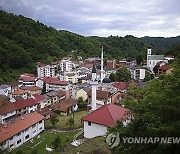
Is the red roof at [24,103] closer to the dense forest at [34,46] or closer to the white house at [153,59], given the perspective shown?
the dense forest at [34,46]

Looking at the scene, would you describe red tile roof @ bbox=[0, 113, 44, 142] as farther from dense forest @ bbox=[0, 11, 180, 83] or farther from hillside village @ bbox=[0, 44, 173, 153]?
dense forest @ bbox=[0, 11, 180, 83]

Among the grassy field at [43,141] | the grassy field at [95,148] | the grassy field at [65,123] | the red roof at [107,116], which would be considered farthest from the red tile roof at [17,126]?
the red roof at [107,116]

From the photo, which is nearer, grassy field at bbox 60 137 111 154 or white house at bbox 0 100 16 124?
grassy field at bbox 60 137 111 154

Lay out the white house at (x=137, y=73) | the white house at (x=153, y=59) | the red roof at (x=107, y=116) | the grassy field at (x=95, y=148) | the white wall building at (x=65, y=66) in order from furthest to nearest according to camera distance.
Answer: the white wall building at (x=65, y=66) → the white house at (x=153, y=59) → the white house at (x=137, y=73) → the red roof at (x=107, y=116) → the grassy field at (x=95, y=148)

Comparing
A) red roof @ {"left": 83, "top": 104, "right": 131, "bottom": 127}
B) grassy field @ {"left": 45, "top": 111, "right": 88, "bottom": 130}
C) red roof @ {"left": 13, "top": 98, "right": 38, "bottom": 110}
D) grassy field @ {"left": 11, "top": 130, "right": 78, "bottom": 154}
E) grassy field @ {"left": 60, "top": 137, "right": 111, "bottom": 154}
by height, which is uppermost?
red roof @ {"left": 83, "top": 104, "right": 131, "bottom": 127}

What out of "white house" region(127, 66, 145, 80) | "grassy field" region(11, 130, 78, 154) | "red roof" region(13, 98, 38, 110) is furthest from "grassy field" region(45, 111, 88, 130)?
"white house" region(127, 66, 145, 80)

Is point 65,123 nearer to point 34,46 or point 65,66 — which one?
point 65,66

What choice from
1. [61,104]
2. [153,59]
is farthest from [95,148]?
[153,59]
